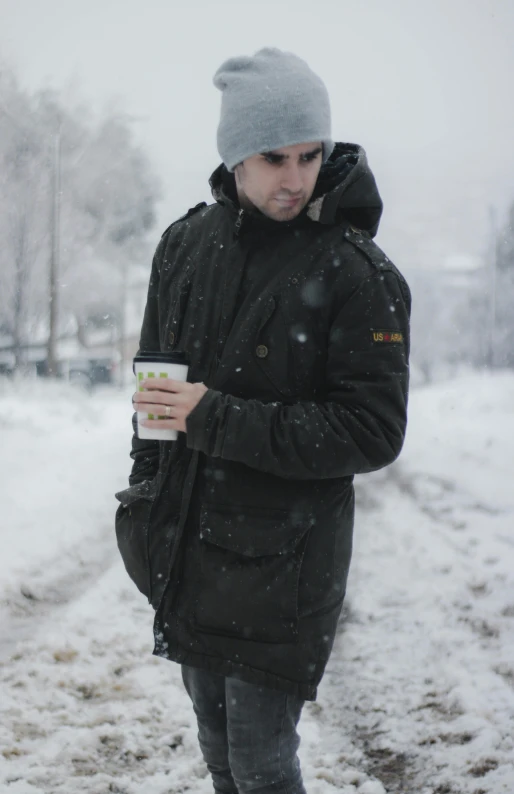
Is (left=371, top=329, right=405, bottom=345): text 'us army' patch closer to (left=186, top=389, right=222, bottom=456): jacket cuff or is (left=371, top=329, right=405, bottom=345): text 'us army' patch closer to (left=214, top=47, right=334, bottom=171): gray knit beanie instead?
(left=186, top=389, right=222, bottom=456): jacket cuff

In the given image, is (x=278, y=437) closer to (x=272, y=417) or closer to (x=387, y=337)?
(x=272, y=417)

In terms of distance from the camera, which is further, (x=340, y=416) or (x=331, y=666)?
(x=331, y=666)

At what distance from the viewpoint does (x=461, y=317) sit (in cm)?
2981

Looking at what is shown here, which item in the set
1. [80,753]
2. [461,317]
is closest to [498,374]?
[461,317]

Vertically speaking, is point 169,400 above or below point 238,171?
below

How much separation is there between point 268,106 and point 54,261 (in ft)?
50.5

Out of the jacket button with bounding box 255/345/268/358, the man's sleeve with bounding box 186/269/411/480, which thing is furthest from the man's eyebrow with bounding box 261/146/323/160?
the jacket button with bounding box 255/345/268/358

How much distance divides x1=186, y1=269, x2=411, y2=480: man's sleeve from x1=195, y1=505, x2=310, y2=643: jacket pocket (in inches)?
5.8

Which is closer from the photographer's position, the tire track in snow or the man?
the man

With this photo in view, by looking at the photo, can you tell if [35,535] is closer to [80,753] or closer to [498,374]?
[80,753]

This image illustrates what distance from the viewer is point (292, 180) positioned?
1.81 meters

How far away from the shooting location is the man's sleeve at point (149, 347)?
2.13 metres

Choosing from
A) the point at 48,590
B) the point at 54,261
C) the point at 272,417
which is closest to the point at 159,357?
the point at 272,417

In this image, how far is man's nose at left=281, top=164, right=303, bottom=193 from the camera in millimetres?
1807
